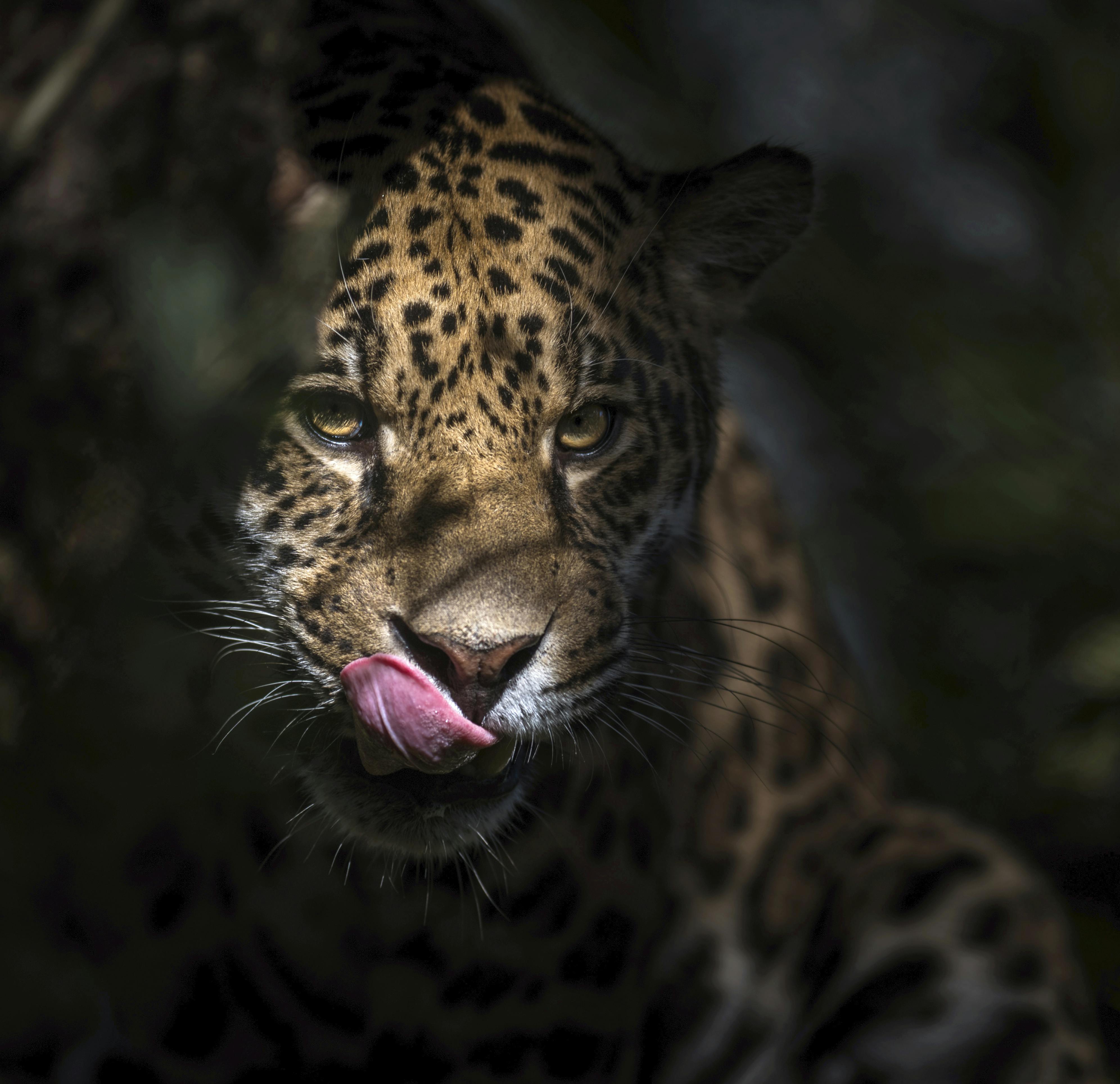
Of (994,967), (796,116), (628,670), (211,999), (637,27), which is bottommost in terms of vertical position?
(211,999)

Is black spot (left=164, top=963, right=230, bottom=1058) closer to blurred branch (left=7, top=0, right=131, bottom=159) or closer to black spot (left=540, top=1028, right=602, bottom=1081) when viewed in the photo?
black spot (left=540, top=1028, right=602, bottom=1081)

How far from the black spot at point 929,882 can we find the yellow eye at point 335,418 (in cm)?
202

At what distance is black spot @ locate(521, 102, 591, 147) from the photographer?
2588mm

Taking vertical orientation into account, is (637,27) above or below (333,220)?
above

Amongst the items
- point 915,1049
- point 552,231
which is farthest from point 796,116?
point 915,1049

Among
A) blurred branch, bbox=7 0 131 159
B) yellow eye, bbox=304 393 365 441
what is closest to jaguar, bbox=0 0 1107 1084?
yellow eye, bbox=304 393 365 441

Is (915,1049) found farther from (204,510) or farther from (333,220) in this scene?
(333,220)

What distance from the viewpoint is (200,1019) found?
9.27 feet

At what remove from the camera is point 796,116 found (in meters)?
5.19

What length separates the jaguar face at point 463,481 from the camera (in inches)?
79.7

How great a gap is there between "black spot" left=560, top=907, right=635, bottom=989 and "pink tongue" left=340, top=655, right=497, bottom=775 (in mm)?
1128

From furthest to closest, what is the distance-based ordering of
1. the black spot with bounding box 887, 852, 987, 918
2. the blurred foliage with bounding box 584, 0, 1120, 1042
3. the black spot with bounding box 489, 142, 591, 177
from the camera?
the blurred foliage with bounding box 584, 0, 1120, 1042 → the black spot with bounding box 887, 852, 987, 918 → the black spot with bounding box 489, 142, 591, 177

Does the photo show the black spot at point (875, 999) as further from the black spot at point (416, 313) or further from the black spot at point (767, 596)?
the black spot at point (416, 313)

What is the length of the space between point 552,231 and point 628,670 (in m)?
0.94
